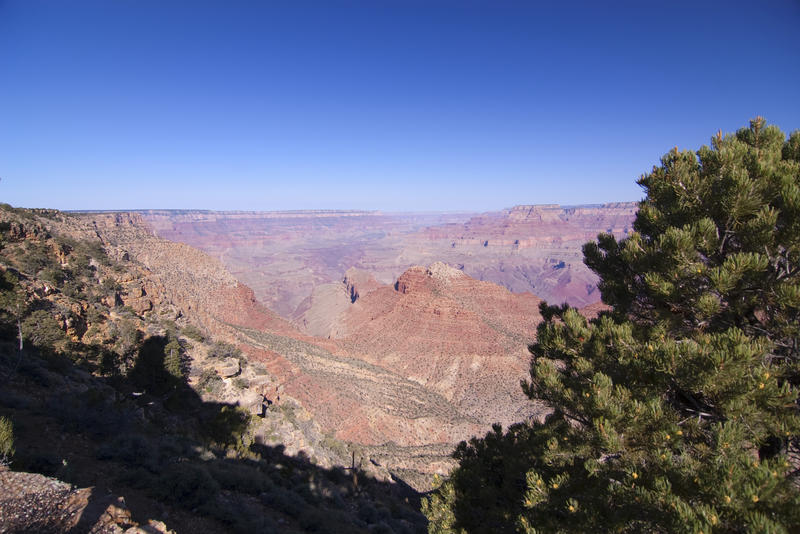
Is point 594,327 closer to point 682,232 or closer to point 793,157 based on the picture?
point 682,232

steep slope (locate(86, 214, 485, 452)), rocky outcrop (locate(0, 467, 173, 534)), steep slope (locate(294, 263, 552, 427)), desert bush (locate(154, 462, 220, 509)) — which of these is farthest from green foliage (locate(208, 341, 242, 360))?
steep slope (locate(294, 263, 552, 427))

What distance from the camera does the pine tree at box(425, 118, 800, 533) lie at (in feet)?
12.3

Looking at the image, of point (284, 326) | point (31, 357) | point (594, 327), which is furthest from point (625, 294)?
point (284, 326)

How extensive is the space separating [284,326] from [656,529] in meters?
58.3

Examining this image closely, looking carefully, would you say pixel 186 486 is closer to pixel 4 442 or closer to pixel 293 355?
pixel 4 442

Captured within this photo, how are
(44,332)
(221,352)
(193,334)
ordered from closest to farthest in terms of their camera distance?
1. (44,332)
2. (221,352)
3. (193,334)

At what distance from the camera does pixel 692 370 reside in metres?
4.23

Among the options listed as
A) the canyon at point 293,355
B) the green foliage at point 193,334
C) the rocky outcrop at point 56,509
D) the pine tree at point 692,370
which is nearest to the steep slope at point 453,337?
the canyon at point 293,355

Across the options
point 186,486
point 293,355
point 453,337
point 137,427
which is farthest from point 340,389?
point 186,486

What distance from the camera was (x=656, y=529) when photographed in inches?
164

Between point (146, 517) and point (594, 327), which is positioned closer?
point (594, 327)

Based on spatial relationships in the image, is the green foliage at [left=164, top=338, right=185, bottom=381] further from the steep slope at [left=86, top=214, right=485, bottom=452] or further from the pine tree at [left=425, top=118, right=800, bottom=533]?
the pine tree at [left=425, top=118, right=800, bottom=533]

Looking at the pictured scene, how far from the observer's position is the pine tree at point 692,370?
3754 mm

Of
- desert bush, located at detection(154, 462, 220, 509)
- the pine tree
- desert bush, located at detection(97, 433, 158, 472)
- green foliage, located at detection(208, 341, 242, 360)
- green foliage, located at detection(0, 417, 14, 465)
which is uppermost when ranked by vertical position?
the pine tree
